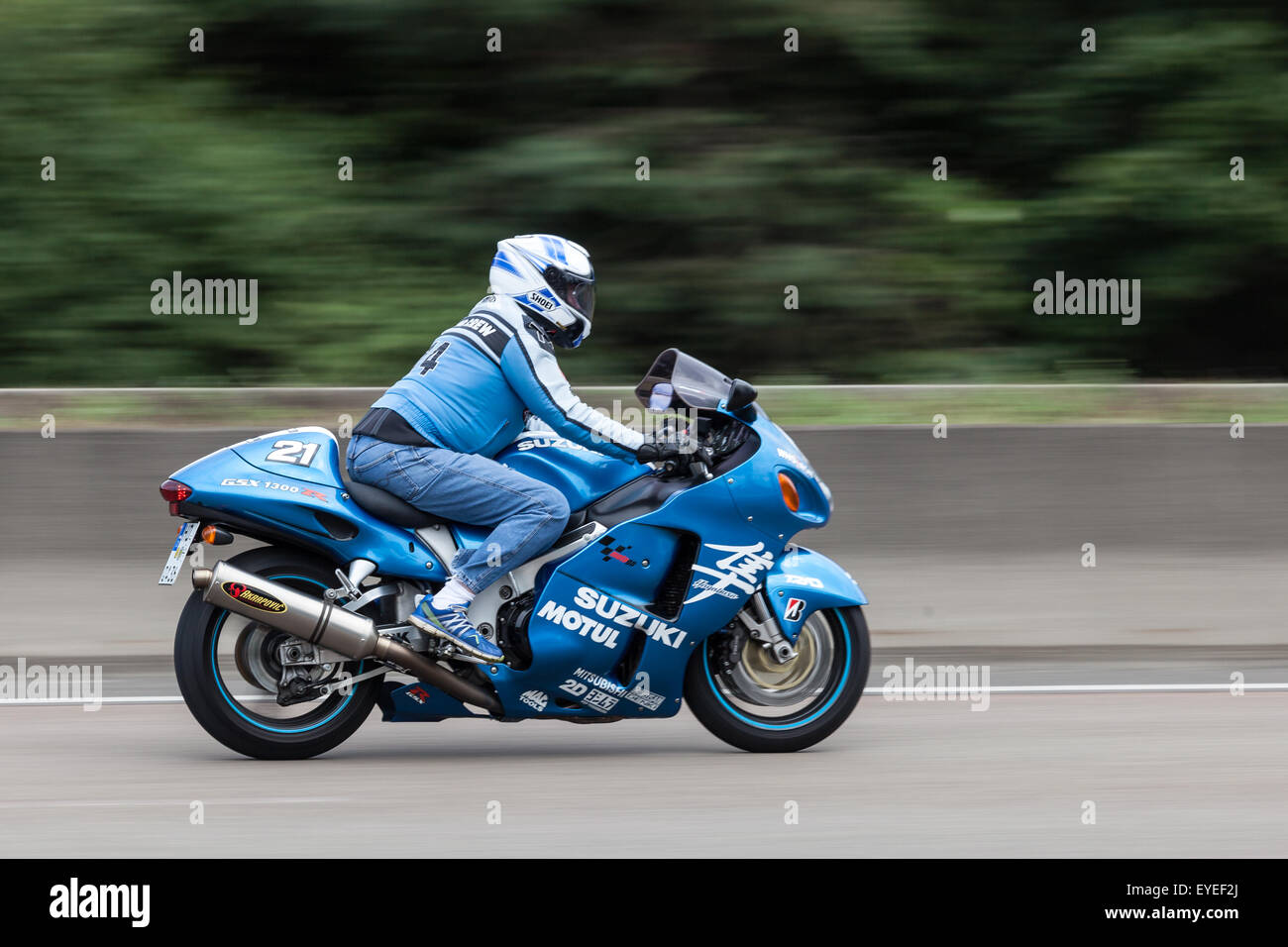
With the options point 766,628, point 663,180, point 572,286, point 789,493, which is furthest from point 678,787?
point 663,180

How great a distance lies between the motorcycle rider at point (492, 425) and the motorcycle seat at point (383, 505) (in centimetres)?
3

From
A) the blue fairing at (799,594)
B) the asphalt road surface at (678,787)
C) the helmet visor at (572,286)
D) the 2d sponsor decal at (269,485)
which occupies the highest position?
the helmet visor at (572,286)

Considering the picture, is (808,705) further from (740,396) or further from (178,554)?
(178,554)

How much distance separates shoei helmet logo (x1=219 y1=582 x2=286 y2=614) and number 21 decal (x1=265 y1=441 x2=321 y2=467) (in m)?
0.53

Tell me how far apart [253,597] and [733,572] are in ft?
5.97

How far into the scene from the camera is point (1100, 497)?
29.0ft

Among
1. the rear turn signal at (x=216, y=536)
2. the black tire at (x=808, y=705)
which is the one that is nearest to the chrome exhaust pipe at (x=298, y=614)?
the rear turn signal at (x=216, y=536)

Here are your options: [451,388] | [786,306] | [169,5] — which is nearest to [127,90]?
[169,5]

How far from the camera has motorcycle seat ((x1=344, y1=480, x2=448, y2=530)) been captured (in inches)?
257

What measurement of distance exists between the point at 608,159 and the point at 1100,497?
4447 mm

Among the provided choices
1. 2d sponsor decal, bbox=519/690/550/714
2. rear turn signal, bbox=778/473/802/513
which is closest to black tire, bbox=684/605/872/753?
rear turn signal, bbox=778/473/802/513

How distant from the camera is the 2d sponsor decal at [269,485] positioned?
6.47m

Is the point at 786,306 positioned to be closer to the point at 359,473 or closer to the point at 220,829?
the point at 359,473

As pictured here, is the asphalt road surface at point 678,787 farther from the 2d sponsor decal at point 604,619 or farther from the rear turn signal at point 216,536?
the rear turn signal at point 216,536
